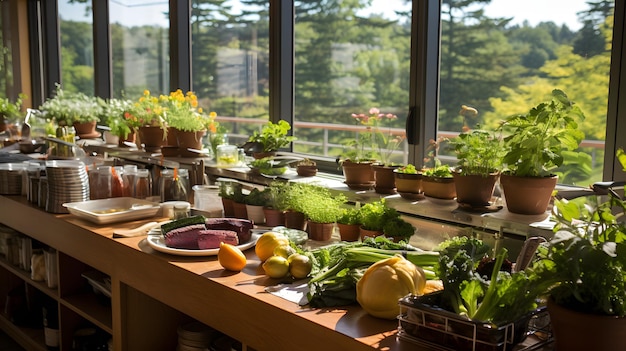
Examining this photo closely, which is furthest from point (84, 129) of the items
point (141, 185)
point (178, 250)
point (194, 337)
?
point (178, 250)

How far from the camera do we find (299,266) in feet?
6.41

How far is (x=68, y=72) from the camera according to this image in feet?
20.9

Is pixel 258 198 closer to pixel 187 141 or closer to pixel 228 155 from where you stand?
pixel 228 155

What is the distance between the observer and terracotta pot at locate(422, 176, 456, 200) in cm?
232

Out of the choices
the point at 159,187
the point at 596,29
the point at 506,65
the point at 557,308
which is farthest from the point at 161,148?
the point at 506,65

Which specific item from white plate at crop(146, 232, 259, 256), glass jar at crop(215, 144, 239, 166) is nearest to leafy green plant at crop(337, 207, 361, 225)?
white plate at crop(146, 232, 259, 256)

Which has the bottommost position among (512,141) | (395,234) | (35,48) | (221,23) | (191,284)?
(191,284)

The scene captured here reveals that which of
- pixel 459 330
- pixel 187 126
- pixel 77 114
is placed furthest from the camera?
pixel 77 114

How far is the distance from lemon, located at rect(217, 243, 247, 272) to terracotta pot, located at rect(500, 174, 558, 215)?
860 millimetres

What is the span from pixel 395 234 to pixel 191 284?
2.26 ft

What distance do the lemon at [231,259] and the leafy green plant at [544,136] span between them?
2.86ft

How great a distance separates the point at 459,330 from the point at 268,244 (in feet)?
2.79

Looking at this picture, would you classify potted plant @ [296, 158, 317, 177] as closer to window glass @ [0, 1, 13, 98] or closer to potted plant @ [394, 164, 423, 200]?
potted plant @ [394, 164, 423, 200]

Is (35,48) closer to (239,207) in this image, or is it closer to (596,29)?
(239,207)
